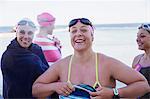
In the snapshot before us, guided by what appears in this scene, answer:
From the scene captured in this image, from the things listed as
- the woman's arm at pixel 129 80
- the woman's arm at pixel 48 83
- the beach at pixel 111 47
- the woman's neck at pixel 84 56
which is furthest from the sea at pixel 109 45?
the woman's arm at pixel 48 83

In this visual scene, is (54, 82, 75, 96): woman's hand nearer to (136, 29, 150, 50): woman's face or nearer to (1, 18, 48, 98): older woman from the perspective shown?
(1, 18, 48, 98): older woman

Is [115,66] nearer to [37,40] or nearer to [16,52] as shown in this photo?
[16,52]

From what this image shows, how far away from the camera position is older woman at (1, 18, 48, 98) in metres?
2.23

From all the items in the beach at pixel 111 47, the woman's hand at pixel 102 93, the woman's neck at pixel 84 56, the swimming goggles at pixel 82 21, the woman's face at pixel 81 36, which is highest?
the swimming goggles at pixel 82 21

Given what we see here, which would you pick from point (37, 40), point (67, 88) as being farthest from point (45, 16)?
point (67, 88)

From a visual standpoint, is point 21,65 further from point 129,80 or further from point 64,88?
point 129,80

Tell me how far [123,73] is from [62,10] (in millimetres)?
18893

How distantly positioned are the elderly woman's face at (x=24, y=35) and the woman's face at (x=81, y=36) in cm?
46

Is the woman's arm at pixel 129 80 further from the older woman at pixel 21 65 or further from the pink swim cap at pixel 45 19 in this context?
the pink swim cap at pixel 45 19

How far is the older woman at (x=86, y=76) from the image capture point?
1.83 metres

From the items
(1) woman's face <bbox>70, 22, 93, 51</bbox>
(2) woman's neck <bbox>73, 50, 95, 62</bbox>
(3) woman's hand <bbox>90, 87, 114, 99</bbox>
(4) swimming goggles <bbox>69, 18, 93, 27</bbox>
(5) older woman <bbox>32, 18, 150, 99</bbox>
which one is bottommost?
(3) woman's hand <bbox>90, 87, 114, 99</bbox>

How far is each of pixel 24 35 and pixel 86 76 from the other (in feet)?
1.98

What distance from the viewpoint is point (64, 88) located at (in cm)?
187

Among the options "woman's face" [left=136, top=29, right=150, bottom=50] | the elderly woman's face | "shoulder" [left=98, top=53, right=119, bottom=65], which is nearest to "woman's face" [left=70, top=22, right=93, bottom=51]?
"shoulder" [left=98, top=53, right=119, bottom=65]
